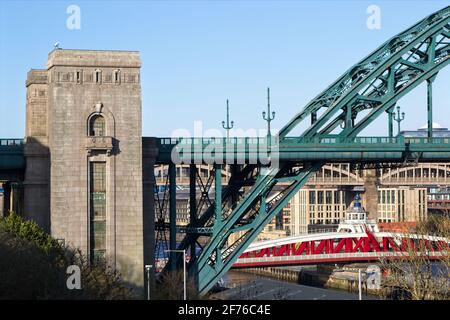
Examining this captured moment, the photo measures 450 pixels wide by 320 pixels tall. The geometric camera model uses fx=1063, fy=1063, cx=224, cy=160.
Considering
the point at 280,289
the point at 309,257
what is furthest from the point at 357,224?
the point at 280,289

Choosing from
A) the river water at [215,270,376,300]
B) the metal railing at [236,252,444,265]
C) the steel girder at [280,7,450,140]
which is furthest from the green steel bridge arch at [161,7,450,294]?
the metal railing at [236,252,444,265]

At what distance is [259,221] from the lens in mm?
70750

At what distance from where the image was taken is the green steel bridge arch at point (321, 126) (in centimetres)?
6988

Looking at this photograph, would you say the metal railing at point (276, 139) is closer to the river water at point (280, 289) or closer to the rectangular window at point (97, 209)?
the rectangular window at point (97, 209)

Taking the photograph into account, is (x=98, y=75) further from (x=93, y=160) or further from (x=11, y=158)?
(x=11, y=158)

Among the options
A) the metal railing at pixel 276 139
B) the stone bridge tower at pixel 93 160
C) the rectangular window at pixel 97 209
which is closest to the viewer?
the stone bridge tower at pixel 93 160

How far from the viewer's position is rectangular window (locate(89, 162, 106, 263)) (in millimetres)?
62906

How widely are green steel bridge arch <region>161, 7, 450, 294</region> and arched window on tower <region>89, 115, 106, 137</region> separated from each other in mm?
9395


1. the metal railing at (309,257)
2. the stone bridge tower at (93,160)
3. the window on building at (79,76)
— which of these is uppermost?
the window on building at (79,76)

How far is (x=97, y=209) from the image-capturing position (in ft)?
207

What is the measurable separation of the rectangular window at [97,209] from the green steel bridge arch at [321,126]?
305 inches

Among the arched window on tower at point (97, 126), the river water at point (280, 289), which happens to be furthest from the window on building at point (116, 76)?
the river water at point (280, 289)

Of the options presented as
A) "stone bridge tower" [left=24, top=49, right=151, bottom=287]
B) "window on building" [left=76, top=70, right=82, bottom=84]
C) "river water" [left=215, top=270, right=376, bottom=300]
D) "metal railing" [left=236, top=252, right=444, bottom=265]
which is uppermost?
"window on building" [left=76, top=70, right=82, bottom=84]

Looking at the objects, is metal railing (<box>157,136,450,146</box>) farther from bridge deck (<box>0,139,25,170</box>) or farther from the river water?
the river water
